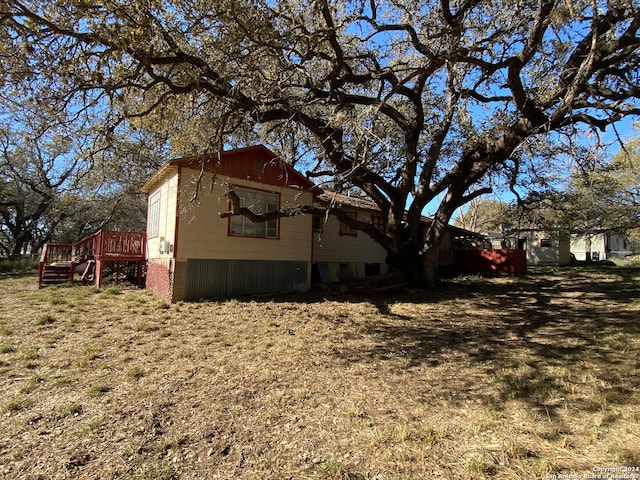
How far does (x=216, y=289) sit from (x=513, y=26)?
9041 millimetres

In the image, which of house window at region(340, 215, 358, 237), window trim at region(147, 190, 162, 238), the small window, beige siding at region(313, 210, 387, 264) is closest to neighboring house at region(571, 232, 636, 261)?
the small window

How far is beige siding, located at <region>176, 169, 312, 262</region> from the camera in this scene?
9.54 m

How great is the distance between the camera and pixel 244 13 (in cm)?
538

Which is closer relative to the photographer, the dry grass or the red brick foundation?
the dry grass

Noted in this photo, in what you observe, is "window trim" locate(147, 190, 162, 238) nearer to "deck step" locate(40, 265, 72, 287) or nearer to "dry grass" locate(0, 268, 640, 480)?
"deck step" locate(40, 265, 72, 287)

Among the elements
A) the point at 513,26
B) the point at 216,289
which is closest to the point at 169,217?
the point at 216,289

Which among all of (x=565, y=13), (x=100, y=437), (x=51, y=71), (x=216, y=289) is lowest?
(x=100, y=437)

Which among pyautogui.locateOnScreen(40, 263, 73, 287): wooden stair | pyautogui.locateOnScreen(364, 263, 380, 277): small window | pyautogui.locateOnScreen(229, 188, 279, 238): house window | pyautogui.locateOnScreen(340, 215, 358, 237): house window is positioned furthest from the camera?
pyautogui.locateOnScreen(364, 263, 380, 277): small window

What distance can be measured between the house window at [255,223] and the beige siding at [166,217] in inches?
63.6

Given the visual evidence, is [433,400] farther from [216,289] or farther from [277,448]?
[216,289]

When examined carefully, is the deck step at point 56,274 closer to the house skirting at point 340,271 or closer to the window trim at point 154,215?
the window trim at point 154,215

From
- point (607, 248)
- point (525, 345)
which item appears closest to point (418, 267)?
point (525, 345)

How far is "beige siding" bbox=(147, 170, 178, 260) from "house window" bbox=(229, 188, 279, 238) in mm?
1616

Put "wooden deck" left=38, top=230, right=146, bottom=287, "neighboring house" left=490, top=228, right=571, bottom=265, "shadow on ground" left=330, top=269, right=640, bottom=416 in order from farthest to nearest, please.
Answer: "neighboring house" left=490, top=228, right=571, bottom=265 → "wooden deck" left=38, top=230, right=146, bottom=287 → "shadow on ground" left=330, top=269, right=640, bottom=416
